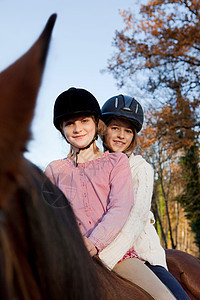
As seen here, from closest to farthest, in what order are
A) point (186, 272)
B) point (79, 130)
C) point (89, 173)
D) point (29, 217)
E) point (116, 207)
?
1. point (29, 217)
2. point (116, 207)
3. point (89, 173)
4. point (79, 130)
5. point (186, 272)

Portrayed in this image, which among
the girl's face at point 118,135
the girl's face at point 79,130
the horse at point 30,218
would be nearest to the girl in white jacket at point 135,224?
the girl's face at point 118,135

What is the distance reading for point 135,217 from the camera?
2506 mm

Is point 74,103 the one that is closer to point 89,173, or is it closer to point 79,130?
point 79,130

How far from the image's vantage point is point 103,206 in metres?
2.42

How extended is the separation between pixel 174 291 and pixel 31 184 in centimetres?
202

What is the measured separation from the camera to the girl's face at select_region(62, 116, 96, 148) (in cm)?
267

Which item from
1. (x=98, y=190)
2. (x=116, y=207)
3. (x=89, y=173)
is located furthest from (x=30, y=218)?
(x=89, y=173)

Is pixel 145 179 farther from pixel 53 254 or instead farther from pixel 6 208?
pixel 6 208

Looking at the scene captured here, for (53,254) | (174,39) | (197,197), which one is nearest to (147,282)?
(53,254)

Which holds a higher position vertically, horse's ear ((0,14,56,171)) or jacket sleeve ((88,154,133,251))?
horse's ear ((0,14,56,171))

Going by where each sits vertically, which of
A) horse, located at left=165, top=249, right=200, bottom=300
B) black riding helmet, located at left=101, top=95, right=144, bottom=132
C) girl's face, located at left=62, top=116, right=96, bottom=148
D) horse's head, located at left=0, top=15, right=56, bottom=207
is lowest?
horse, located at left=165, top=249, right=200, bottom=300

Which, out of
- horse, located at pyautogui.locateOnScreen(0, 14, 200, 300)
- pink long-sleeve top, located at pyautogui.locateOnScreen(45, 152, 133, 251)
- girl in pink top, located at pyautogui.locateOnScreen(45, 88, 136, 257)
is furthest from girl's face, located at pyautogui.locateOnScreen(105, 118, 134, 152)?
horse, located at pyautogui.locateOnScreen(0, 14, 200, 300)

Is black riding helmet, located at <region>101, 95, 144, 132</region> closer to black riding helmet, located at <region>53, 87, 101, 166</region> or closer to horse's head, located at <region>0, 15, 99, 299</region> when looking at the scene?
A: black riding helmet, located at <region>53, 87, 101, 166</region>

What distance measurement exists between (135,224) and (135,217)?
6 centimetres
